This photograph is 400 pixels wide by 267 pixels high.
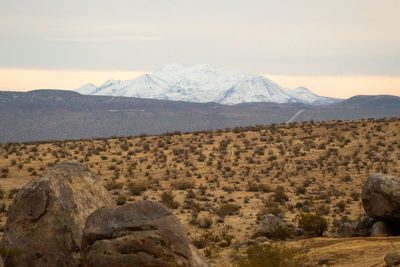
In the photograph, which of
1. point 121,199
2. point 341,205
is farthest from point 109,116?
point 341,205

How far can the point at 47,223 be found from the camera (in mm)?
8766

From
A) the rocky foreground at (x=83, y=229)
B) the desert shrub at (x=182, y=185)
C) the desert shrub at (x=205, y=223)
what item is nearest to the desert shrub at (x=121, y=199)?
the desert shrub at (x=182, y=185)

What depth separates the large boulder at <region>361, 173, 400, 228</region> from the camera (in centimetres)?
1239

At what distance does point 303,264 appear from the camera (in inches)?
376

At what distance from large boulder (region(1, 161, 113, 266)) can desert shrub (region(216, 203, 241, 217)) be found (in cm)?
871

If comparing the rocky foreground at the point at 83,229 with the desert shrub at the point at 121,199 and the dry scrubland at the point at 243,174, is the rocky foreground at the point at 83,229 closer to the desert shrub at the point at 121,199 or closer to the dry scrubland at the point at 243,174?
the dry scrubland at the point at 243,174

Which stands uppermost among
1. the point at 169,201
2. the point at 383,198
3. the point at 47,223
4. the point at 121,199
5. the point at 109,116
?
the point at 109,116

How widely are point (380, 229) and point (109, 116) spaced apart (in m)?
137

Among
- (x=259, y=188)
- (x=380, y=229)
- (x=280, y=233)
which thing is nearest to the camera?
(x=380, y=229)

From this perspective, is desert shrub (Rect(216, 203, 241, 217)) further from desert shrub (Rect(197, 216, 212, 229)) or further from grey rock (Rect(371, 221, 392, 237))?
grey rock (Rect(371, 221, 392, 237))

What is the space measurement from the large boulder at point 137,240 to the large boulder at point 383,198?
7.12m

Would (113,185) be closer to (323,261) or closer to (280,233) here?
(280,233)

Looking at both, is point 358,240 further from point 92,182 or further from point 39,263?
point 39,263

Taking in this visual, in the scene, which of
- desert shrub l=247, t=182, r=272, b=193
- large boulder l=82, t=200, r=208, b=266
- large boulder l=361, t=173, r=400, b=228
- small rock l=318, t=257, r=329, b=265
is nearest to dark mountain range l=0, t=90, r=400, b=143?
desert shrub l=247, t=182, r=272, b=193
